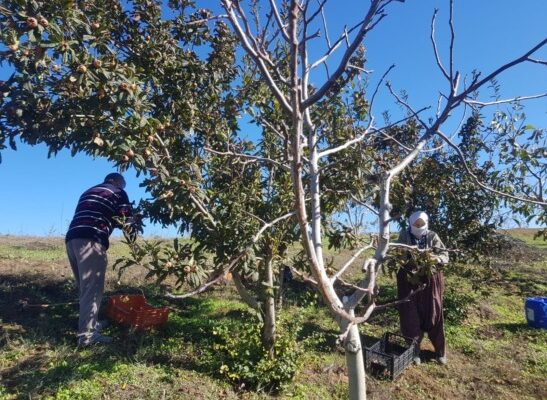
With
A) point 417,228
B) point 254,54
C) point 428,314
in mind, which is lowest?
point 428,314

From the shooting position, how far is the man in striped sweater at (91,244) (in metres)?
4.43

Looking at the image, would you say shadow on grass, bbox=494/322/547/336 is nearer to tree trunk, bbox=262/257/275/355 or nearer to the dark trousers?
the dark trousers

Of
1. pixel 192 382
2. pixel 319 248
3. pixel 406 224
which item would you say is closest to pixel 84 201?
pixel 192 382

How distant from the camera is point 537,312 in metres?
6.02

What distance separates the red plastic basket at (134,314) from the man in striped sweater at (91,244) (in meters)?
0.37

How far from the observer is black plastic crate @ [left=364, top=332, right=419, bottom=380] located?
14.3ft

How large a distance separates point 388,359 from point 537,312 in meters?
2.95

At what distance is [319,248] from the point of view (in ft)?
7.75

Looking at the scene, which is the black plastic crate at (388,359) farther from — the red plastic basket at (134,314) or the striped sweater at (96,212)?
the striped sweater at (96,212)

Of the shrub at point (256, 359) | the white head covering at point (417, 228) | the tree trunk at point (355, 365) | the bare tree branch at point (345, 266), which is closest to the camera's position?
A: the bare tree branch at point (345, 266)

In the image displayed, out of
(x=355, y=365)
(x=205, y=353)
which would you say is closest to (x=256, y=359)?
(x=205, y=353)

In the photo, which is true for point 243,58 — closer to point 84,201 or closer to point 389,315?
point 84,201

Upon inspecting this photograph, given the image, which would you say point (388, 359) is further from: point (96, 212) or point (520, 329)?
point (96, 212)

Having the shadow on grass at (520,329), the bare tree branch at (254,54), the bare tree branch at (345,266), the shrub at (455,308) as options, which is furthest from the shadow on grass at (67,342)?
the shadow on grass at (520,329)
